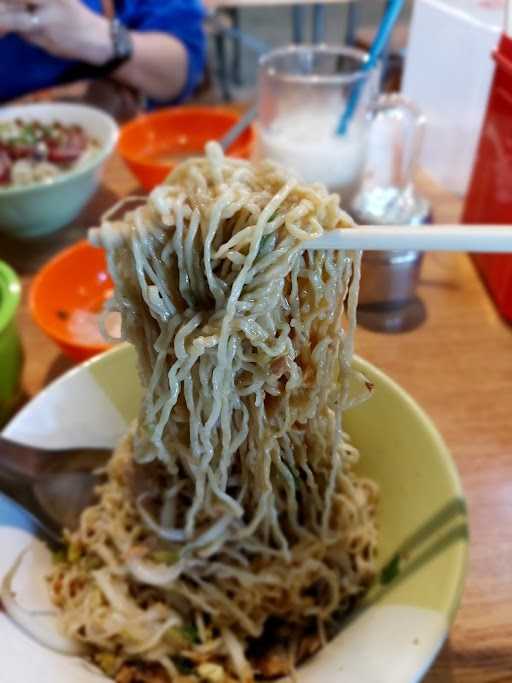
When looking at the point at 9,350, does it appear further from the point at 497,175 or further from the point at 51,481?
the point at 497,175

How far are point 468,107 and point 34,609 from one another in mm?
1418

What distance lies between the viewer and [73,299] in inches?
49.1

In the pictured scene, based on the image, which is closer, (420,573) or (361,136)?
(420,573)

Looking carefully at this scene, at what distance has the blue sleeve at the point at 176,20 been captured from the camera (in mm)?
2312

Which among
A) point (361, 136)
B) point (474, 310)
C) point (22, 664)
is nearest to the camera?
point (22, 664)

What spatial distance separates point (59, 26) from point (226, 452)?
181 cm

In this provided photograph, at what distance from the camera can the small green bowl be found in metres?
0.97

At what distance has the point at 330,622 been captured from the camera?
782 mm

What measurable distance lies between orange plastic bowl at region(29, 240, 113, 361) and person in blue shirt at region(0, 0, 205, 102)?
1.12 m

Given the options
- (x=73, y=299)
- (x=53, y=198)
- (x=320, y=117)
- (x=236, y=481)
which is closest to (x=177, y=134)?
(x=320, y=117)

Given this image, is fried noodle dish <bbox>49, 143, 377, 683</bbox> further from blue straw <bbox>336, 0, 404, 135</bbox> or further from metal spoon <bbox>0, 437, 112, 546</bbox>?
blue straw <bbox>336, 0, 404, 135</bbox>

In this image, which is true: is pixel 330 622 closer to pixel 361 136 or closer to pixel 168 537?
pixel 168 537

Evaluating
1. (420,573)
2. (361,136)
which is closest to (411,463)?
(420,573)

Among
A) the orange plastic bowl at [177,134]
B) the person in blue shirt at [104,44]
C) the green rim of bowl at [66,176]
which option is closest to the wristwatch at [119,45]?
the person in blue shirt at [104,44]
